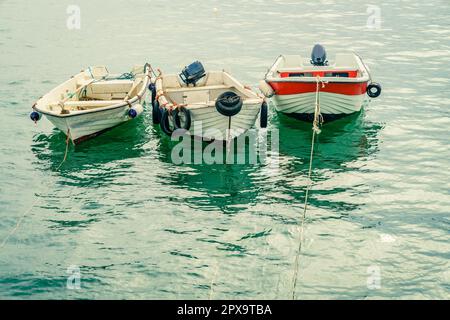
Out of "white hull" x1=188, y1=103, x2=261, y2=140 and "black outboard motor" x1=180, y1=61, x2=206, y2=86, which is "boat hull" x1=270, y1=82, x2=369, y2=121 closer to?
"white hull" x1=188, y1=103, x2=261, y2=140

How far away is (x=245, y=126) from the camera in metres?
17.2

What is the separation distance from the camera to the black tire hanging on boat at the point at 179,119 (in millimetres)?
16500

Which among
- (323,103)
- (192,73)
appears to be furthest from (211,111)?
(323,103)

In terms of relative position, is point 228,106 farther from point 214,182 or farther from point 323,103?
point 323,103

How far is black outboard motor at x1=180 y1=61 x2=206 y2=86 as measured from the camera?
64.6ft

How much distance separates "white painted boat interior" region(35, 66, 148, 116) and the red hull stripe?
5.11 m

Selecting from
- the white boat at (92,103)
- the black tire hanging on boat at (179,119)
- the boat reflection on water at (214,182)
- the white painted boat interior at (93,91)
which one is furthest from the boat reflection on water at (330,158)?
the white painted boat interior at (93,91)

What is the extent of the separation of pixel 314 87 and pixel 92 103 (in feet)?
24.4

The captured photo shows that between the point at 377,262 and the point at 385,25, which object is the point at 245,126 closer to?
the point at 377,262

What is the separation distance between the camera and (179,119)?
16922 millimetres

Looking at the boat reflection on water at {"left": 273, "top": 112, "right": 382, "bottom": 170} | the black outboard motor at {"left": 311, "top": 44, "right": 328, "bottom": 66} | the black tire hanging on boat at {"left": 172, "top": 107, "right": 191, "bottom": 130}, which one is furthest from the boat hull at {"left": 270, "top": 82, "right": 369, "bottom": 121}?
the black tire hanging on boat at {"left": 172, "top": 107, "right": 191, "bottom": 130}

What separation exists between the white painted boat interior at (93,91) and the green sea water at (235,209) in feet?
3.73
